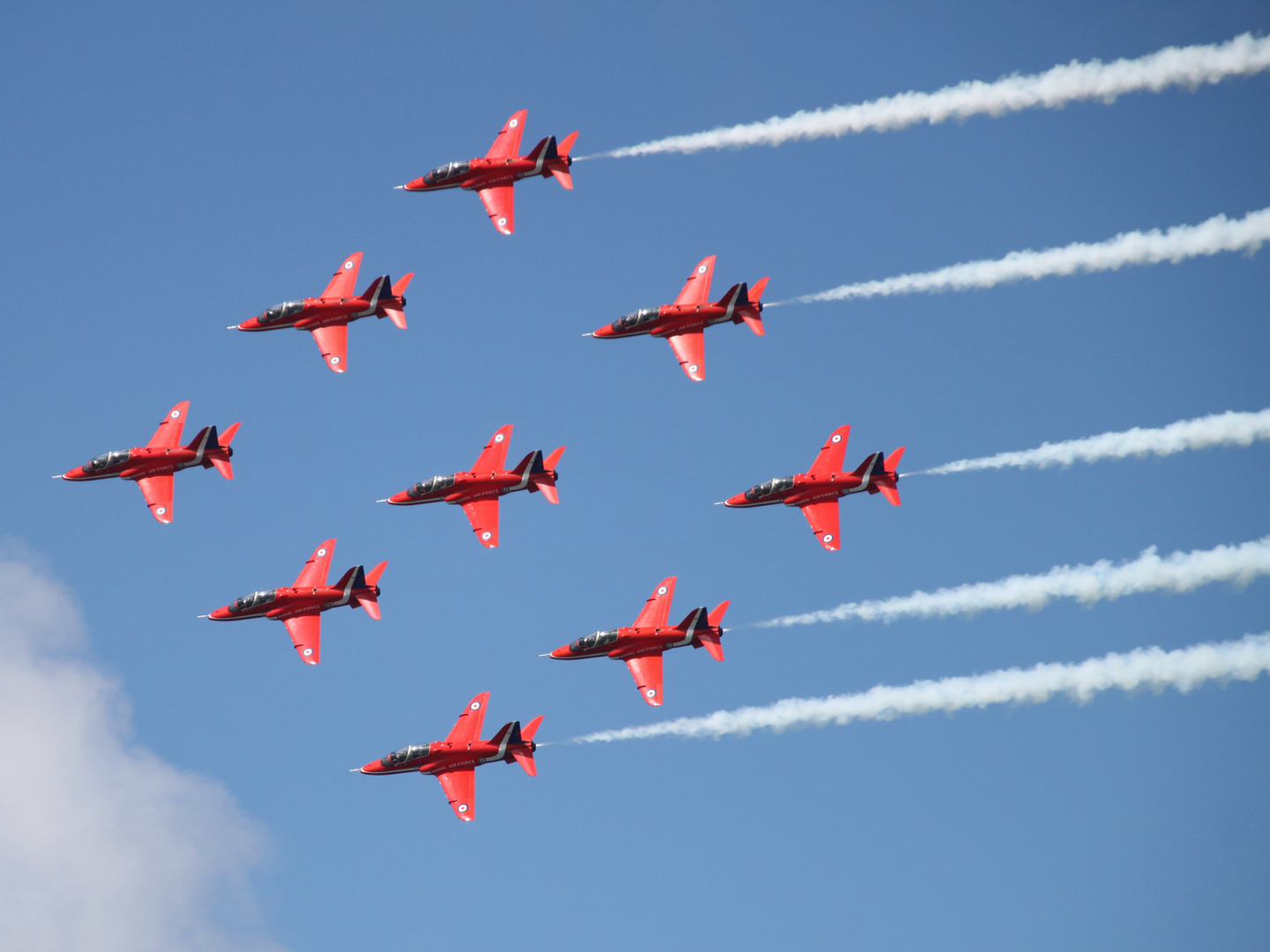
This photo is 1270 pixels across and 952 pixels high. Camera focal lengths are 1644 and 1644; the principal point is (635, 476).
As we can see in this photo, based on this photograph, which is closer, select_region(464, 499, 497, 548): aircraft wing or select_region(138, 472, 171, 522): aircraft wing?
select_region(138, 472, 171, 522): aircraft wing

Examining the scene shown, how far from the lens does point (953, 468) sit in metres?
77.2

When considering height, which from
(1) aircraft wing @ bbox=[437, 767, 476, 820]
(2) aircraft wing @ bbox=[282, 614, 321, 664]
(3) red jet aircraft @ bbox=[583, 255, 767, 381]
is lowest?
(1) aircraft wing @ bbox=[437, 767, 476, 820]

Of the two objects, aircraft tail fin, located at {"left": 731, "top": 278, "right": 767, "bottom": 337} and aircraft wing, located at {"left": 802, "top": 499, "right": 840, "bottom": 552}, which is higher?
aircraft tail fin, located at {"left": 731, "top": 278, "right": 767, "bottom": 337}

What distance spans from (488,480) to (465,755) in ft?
45.9

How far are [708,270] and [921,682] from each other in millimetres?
23917

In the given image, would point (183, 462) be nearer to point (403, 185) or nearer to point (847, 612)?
point (403, 185)

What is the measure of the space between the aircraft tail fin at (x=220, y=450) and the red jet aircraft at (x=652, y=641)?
61.2 feet

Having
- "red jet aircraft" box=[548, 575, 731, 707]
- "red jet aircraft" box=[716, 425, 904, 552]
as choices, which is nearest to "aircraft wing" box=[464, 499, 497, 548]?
"red jet aircraft" box=[548, 575, 731, 707]

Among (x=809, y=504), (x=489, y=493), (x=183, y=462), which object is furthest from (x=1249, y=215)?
(x=183, y=462)

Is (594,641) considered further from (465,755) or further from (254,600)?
(254,600)

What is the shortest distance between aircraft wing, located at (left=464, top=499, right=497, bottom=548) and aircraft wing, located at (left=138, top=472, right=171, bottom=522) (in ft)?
48.7

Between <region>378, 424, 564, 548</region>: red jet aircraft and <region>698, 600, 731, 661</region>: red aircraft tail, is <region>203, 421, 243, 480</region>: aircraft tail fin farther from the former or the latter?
<region>698, 600, 731, 661</region>: red aircraft tail

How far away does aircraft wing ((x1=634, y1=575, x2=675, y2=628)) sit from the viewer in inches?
3182

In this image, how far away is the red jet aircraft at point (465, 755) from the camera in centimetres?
7838
